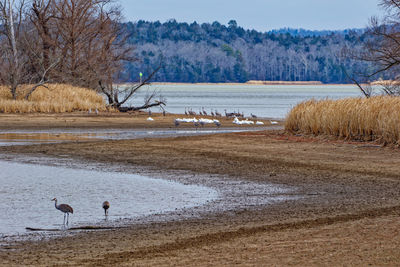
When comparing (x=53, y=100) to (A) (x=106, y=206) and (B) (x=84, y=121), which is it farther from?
(A) (x=106, y=206)

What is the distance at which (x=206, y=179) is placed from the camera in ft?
50.1

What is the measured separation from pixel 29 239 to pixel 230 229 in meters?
2.57

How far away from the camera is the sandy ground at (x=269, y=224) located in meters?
7.94

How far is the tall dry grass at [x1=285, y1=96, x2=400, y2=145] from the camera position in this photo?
797 inches

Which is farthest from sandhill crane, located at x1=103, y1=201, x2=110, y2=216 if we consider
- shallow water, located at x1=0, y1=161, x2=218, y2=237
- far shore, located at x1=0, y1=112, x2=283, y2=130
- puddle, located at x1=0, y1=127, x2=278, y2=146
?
far shore, located at x1=0, y1=112, x2=283, y2=130

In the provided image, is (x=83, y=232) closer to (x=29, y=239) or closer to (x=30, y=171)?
(x=29, y=239)

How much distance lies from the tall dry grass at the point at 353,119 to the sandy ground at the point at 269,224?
929 millimetres

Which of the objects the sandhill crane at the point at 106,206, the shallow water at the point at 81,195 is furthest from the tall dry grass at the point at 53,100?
the sandhill crane at the point at 106,206

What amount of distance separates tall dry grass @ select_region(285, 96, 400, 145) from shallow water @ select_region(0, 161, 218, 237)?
7.91 m

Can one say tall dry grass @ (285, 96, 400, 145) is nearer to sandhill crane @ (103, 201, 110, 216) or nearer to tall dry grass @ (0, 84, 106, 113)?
sandhill crane @ (103, 201, 110, 216)

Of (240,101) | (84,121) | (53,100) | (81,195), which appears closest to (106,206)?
(81,195)

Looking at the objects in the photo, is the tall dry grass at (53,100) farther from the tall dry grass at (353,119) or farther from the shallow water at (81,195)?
the shallow water at (81,195)

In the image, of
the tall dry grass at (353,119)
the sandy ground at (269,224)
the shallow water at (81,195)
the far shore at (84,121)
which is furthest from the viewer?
the far shore at (84,121)

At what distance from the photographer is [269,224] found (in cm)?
1007
